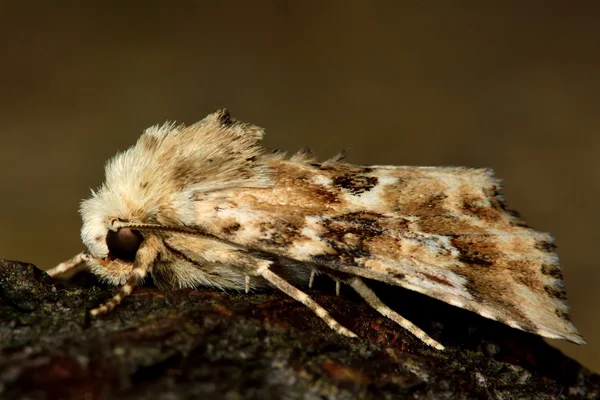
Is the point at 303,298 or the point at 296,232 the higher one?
the point at 296,232

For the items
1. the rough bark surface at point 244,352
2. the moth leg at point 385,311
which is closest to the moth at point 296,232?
the moth leg at point 385,311

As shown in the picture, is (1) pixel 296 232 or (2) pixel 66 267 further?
(2) pixel 66 267

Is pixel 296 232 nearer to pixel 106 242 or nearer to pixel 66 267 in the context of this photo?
pixel 106 242

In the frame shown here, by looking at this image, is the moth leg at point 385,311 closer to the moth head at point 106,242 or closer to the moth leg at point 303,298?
the moth leg at point 303,298

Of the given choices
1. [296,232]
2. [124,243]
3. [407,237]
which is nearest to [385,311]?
[407,237]

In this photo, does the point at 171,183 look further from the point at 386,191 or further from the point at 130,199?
the point at 386,191

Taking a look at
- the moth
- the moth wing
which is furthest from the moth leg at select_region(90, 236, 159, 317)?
the moth wing
